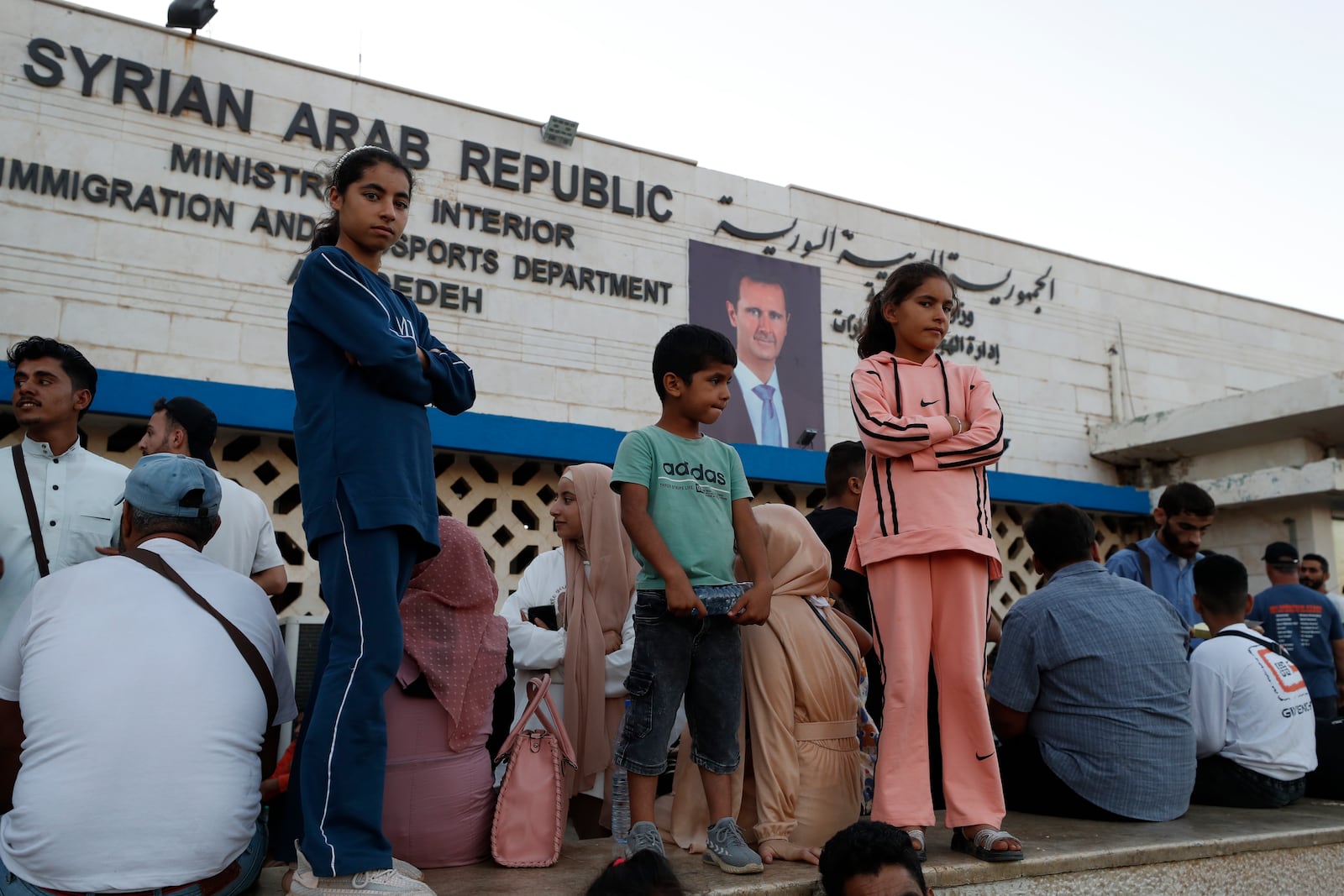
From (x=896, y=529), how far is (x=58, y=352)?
102 inches

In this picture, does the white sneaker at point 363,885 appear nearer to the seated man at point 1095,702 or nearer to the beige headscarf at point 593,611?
the beige headscarf at point 593,611

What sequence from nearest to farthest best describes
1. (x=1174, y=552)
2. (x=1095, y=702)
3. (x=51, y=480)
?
(x=51, y=480) → (x=1095, y=702) → (x=1174, y=552)

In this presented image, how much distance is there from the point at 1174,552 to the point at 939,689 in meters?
2.43

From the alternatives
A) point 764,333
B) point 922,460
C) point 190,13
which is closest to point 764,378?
point 764,333

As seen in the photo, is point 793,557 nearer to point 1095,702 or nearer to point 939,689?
point 939,689

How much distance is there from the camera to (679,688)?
240cm

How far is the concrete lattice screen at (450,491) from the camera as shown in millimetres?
5840

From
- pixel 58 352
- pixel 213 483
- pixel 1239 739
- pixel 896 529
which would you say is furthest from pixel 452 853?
pixel 1239 739

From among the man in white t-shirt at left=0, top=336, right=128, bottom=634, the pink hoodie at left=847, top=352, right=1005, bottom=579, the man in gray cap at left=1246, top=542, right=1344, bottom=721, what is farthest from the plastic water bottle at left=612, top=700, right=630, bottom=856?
the man in gray cap at left=1246, top=542, right=1344, bottom=721

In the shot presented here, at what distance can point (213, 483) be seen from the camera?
2.17 m

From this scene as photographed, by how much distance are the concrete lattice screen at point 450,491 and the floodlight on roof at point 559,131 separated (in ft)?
9.07

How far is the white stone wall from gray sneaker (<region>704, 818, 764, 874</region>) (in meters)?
5.13

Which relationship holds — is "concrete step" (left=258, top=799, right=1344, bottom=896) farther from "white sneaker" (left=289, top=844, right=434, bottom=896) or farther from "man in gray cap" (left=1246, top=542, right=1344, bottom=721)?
"man in gray cap" (left=1246, top=542, right=1344, bottom=721)

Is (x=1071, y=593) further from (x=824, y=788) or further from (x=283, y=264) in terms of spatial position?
(x=283, y=264)
